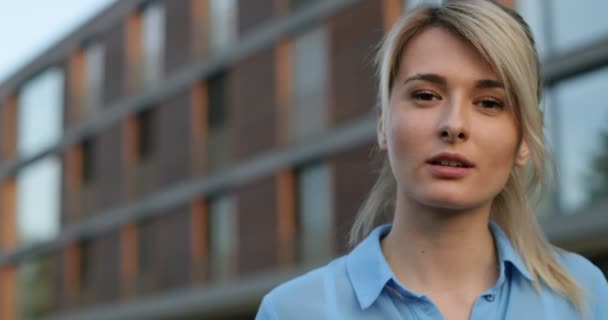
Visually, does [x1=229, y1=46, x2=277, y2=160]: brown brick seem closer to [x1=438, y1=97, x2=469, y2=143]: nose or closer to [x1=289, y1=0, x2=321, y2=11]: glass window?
[x1=289, y1=0, x2=321, y2=11]: glass window

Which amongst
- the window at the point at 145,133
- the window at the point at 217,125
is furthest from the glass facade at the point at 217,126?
the window at the point at 145,133

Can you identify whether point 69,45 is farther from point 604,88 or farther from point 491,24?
point 491,24

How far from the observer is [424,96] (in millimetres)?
1749

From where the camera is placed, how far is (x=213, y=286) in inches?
984

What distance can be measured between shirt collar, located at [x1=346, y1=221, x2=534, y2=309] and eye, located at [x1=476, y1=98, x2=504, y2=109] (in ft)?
0.79

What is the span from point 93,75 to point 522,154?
31084 millimetres

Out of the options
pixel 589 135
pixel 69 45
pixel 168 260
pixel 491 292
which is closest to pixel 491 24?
pixel 491 292

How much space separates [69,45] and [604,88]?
20.8 metres

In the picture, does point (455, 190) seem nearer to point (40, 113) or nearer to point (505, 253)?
point (505, 253)

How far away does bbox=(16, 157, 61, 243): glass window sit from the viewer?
33.3m

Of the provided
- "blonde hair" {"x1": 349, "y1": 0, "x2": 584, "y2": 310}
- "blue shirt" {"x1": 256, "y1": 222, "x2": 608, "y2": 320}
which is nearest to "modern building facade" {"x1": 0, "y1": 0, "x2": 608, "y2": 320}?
"blonde hair" {"x1": 349, "y1": 0, "x2": 584, "y2": 310}

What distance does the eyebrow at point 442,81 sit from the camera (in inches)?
67.4

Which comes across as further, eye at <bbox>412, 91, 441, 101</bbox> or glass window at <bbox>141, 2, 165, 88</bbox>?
glass window at <bbox>141, 2, 165, 88</bbox>

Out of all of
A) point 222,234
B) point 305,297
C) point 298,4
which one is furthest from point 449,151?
point 222,234
